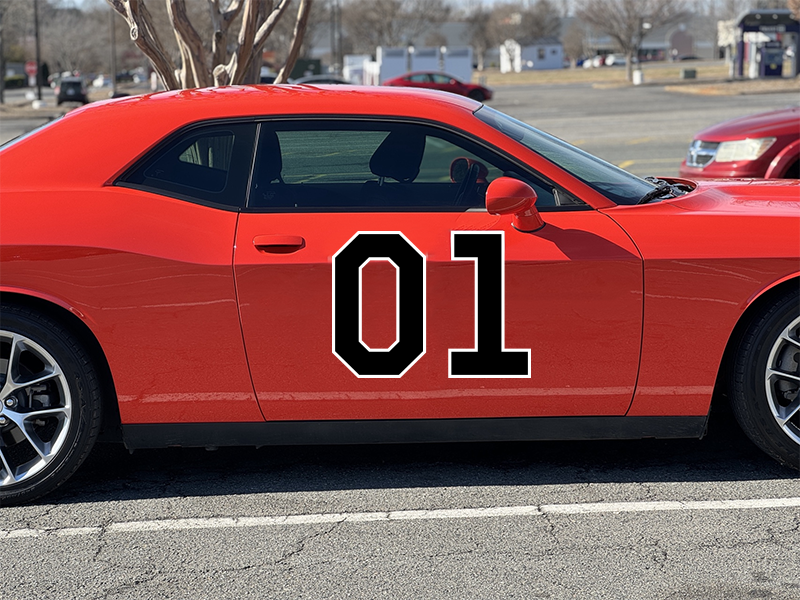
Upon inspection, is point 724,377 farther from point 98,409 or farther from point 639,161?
point 639,161

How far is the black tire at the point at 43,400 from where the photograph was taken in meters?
3.70

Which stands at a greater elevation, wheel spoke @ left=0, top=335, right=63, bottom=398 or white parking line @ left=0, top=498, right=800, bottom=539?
wheel spoke @ left=0, top=335, right=63, bottom=398

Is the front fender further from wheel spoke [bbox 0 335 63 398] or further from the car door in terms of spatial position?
wheel spoke [bbox 0 335 63 398]

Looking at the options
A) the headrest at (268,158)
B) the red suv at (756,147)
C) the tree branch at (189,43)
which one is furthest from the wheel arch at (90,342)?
the red suv at (756,147)

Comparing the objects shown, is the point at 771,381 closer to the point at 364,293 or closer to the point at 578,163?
the point at 578,163

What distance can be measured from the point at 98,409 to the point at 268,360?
689 mm

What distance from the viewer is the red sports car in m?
3.67

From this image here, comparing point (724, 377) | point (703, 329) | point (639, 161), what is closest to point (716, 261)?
point (703, 329)

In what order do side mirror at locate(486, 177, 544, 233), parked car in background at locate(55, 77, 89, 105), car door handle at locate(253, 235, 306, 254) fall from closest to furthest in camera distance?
side mirror at locate(486, 177, 544, 233)
car door handle at locate(253, 235, 306, 254)
parked car in background at locate(55, 77, 89, 105)

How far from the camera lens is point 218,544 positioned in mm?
3477

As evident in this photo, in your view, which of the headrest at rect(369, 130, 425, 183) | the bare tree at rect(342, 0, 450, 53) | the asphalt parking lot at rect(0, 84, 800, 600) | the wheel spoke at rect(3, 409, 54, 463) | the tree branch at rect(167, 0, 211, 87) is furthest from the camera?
the bare tree at rect(342, 0, 450, 53)

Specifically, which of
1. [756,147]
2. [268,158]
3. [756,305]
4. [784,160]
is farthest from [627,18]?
[268,158]

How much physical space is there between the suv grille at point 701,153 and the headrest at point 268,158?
658cm

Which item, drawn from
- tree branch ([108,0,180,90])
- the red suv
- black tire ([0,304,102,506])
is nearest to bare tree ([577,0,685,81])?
the red suv
